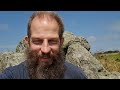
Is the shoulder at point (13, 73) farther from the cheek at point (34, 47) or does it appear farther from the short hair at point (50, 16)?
the short hair at point (50, 16)

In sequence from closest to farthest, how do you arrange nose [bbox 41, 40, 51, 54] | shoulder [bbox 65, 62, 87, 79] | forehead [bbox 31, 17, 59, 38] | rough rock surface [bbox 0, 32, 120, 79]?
nose [bbox 41, 40, 51, 54], forehead [bbox 31, 17, 59, 38], shoulder [bbox 65, 62, 87, 79], rough rock surface [bbox 0, 32, 120, 79]

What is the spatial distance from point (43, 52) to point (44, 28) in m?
0.30

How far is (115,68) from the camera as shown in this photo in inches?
396

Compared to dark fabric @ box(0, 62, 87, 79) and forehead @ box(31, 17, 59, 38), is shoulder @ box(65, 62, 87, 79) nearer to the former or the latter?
dark fabric @ box(0, 62, 87, 79)

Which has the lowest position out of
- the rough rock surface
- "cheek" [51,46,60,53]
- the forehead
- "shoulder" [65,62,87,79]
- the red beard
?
the rough rock surface

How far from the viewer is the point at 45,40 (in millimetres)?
2625

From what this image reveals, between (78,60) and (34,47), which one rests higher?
(34,47)

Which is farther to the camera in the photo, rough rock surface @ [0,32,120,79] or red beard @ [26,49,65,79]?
rough rock surface @ [0,32,120,79]

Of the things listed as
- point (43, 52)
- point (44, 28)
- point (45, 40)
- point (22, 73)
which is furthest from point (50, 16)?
point (22, 73)

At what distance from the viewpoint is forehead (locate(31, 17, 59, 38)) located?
268 cm

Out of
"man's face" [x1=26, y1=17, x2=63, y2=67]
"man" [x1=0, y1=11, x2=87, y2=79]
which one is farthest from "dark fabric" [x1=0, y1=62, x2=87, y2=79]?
"man's face" [x1=26, y1=17, x2=63, y2=67]

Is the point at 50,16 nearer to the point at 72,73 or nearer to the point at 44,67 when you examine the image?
the point at 44,67
